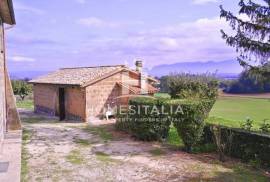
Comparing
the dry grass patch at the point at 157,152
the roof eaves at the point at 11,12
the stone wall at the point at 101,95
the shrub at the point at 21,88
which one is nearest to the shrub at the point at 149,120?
the dry grass patch at the point at 157,152

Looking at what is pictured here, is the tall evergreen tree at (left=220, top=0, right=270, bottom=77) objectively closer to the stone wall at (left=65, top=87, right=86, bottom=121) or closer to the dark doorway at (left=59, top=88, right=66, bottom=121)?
the stone wall at (left=65, top=87, right=86, bottom=121)

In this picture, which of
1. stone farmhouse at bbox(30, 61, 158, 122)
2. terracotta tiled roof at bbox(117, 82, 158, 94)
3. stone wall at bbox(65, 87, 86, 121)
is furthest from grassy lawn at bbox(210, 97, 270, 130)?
stone wall at bbox(65, 87, 86, 121)

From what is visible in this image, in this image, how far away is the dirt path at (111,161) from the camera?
10773mm

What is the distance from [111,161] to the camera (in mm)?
12656

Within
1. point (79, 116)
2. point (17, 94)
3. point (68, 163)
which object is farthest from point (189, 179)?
point (17, 94)

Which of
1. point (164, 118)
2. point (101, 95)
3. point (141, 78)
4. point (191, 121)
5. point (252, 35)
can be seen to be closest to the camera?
point (191, 121)

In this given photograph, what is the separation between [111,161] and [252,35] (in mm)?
8529

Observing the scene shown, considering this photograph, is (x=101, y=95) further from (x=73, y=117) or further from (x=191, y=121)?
(x=191, y=121)

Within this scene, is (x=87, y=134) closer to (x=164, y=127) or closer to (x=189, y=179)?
(x=164, y=127)

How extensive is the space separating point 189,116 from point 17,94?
108 feet

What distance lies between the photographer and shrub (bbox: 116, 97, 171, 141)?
15.9 metres

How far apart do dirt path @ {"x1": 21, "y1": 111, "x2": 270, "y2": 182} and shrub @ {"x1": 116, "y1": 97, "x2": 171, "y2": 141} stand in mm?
584

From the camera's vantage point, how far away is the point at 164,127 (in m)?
16.2

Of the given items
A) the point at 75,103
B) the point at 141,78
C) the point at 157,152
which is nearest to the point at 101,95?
the point at 75,103
